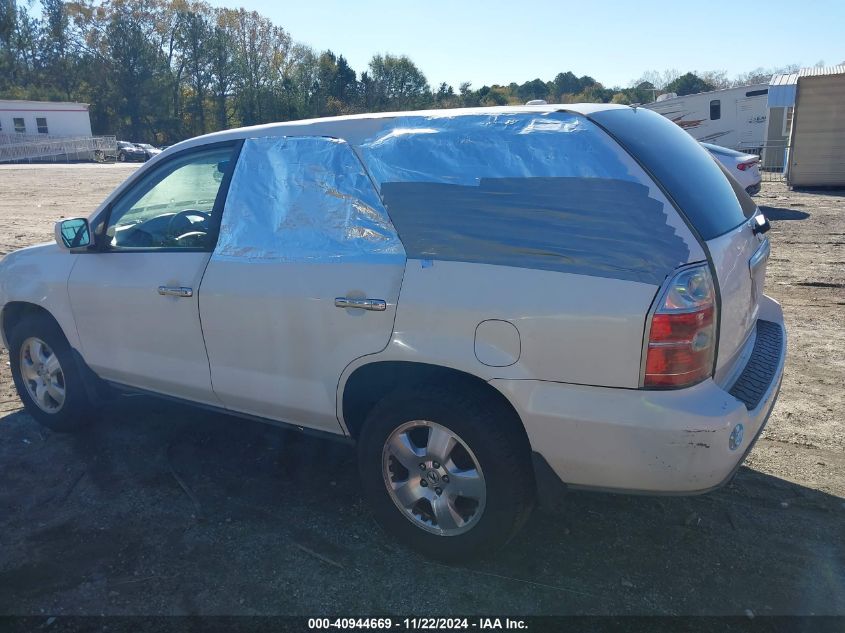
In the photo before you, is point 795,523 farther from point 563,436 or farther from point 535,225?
point 535,225

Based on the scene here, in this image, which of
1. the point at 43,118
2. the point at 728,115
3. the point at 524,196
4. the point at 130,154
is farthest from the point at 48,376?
the point at 43,118

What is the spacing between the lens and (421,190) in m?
3.12

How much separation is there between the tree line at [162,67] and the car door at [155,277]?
197 ft

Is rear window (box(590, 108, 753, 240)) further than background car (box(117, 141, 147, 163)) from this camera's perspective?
No

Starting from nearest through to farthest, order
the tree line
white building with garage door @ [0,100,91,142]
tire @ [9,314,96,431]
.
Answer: tire @ [9,314,96,431] → white building with garage door @ [0,100,91,142] → the tree line

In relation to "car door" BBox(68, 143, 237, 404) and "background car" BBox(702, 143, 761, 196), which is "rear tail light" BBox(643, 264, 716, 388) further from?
"background car" BBox(702, 143, 761, 196)

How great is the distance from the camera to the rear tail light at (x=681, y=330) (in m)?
2.60

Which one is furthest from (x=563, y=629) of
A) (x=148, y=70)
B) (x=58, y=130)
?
(x=148, y=70)

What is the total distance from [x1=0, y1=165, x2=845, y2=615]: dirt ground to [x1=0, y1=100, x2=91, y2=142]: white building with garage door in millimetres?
58422

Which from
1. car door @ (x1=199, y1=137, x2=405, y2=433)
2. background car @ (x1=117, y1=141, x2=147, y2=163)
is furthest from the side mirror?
background car @ (x1=117, y1=141, x2=147, y2=163)

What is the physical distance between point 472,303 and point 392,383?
668mm

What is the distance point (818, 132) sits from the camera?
1802 cm

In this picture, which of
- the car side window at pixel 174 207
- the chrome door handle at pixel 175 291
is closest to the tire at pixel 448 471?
the chrome door handle at pixel 175 291

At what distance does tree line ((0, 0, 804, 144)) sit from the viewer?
211 feet
